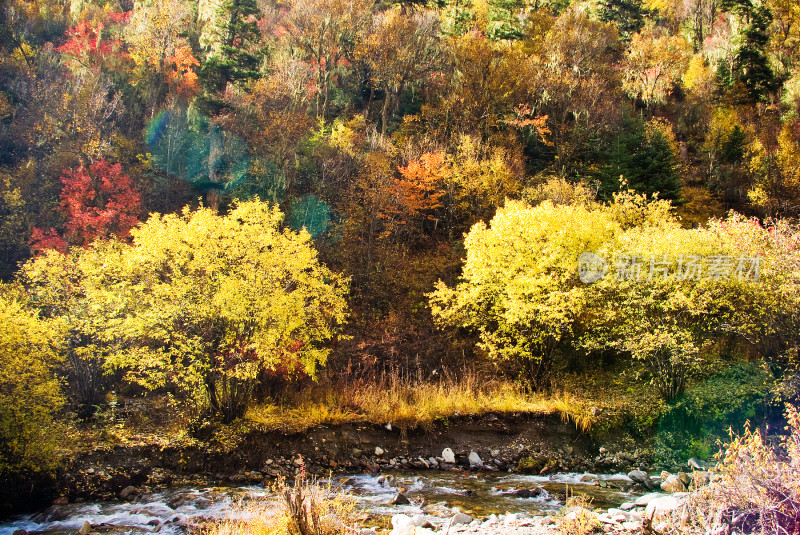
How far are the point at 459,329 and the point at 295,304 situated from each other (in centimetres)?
982

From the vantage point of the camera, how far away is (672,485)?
11.4 m

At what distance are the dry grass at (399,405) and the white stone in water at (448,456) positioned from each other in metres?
0.94

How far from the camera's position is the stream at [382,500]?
379 inches

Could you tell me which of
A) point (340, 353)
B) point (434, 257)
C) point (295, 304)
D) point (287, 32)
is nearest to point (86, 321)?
point (295, 304)

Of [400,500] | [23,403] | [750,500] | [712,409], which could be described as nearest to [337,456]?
[400,500]

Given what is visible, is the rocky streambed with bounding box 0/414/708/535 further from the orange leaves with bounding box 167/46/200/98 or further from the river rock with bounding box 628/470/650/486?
the orange leaves with bounding box 167/46/200/98

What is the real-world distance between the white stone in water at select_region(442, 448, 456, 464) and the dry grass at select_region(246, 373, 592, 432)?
3.09 ft

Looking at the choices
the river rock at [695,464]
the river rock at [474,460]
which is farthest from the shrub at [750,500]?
the river rock at [474,460]

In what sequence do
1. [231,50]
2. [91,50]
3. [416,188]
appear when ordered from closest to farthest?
[416,188], [231,50], [91,50]

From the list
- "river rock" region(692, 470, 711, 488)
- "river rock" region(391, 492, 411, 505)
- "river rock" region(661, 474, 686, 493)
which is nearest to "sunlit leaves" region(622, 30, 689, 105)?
"river rock" region(661, 474, 686, 493)

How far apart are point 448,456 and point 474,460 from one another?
76 centimetres

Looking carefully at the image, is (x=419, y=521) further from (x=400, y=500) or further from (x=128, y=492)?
(x=128, y=492)

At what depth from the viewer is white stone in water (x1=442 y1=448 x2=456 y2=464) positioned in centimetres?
1377

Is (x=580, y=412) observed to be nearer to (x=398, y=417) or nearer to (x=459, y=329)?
(x=398, y=417)
